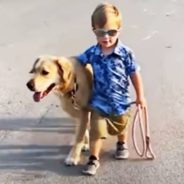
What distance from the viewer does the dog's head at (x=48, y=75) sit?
3.45 m

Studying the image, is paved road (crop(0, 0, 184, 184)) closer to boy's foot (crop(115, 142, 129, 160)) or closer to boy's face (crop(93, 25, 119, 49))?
boy's foot (crop(115, 142, 129, 160))

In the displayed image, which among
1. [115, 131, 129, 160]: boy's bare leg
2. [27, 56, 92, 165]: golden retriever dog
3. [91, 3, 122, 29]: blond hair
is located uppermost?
[91, 3, 122, 29]: blond hair

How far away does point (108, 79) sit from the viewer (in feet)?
11.6

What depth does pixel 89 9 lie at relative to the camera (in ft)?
23.1

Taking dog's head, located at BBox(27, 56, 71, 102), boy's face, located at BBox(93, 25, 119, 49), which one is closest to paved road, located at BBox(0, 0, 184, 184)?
dog's head, located at BBox(27, 56, 71, 102)

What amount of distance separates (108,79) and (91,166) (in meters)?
0.55

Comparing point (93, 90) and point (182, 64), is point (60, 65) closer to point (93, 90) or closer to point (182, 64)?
point (93, 90)

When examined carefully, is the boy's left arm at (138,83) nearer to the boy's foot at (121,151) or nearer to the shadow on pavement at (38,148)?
the boy's foot at (121,151)

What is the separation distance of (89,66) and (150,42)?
7.55 feet

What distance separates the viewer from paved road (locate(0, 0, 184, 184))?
363cm

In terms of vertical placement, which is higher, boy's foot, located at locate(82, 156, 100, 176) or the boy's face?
the boy's face

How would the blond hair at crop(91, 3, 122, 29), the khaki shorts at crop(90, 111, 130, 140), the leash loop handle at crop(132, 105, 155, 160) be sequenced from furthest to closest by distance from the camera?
the leash loop handle at crop(132, 105, 155, 160), the khaki shorts at crop(90, 111, 130, 140), the blond hair at crop(91, 3, 122, 29)

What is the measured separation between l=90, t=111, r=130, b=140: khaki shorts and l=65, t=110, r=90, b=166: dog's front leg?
0.11 metres

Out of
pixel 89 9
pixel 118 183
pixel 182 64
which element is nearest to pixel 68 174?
pixel 118 183
